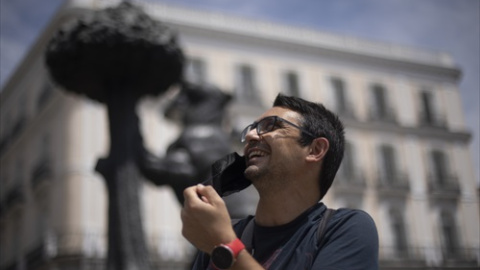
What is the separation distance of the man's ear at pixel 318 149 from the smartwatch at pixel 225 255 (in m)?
0.35

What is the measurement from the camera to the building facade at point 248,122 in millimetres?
22266

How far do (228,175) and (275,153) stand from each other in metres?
0.13

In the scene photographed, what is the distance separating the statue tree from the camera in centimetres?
456

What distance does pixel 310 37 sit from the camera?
2683cm

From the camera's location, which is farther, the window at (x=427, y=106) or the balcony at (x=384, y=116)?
the window at (x=427, y=106)

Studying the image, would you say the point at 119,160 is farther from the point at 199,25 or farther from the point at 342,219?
the point at 199,25

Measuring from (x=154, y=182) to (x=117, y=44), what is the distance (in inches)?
40.9

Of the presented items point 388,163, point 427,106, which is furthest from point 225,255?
point 427,106

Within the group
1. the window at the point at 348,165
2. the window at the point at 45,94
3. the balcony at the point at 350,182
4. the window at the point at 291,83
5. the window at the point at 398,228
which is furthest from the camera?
the window at the point at 291,83

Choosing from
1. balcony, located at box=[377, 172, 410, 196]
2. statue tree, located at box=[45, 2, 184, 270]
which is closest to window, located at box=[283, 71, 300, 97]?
balcony, located at box=[377, 172, 410, 196]

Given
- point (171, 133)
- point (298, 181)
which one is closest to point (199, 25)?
point (171, 133)

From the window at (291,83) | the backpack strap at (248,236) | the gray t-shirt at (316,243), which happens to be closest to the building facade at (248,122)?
the window at (291,83)

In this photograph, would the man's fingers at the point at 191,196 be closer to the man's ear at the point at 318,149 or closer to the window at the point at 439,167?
the man's ear at the point at 318,149

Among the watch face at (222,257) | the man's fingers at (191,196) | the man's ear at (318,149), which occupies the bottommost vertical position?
the watch face at (222,257)
